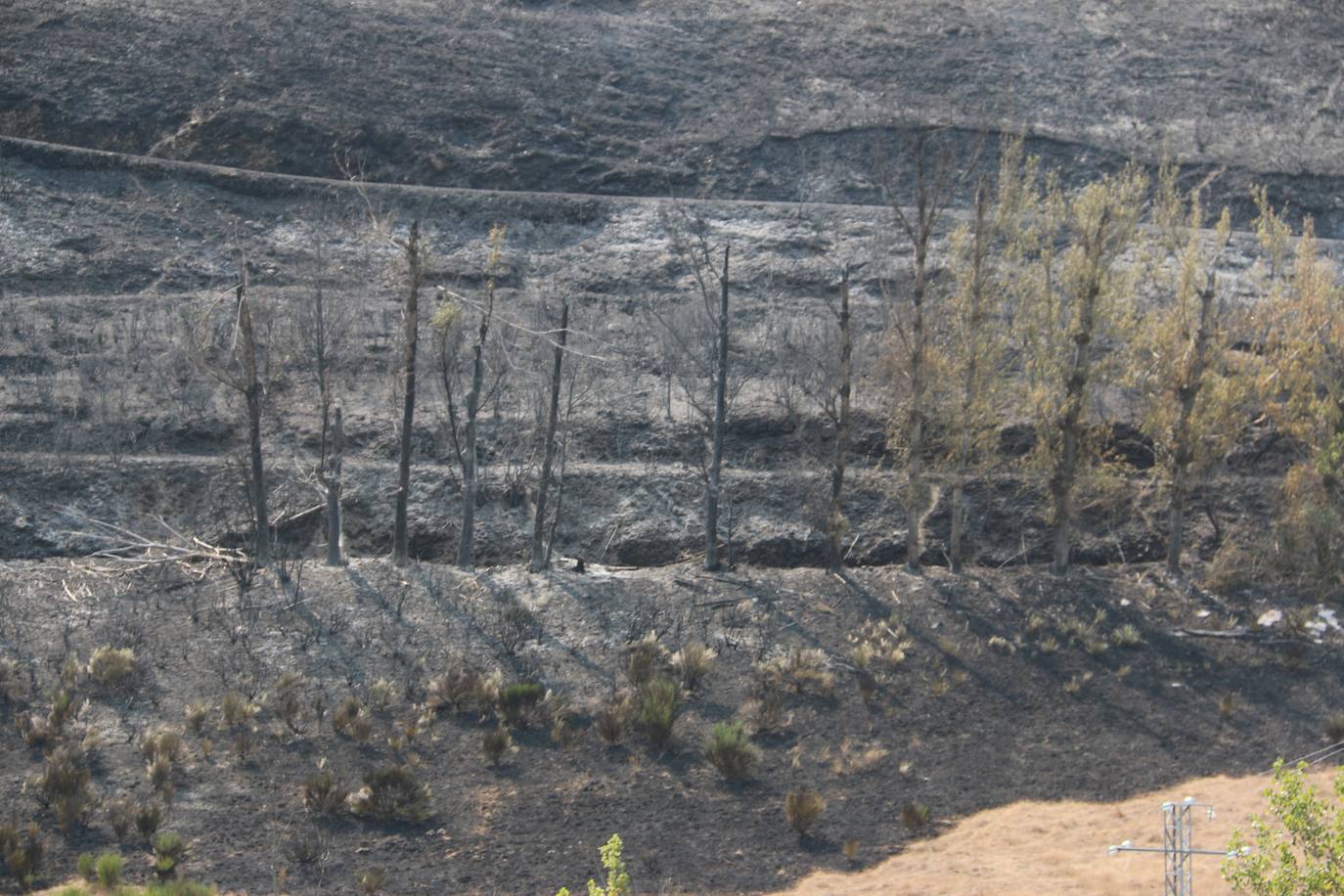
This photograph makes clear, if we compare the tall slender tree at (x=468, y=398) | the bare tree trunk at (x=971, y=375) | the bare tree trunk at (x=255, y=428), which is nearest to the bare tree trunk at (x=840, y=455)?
the bare tree trunk at (x=971, y=375)

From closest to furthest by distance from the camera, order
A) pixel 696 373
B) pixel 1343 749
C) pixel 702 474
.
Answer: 1. pixel 1343 749
2. pixel 702 474
3. pixel 696 373

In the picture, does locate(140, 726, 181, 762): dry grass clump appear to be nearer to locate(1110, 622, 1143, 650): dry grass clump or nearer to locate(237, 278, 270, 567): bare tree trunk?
locate(237, 278, 270, 567): bare tree trunk

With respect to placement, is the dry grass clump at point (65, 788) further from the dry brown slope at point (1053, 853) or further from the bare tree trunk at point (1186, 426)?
the bare tree trunk at point (1186, 426)

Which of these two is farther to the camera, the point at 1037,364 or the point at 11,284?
the point at 11,284

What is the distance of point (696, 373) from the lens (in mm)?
28953

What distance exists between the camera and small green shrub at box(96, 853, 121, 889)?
1330 centimetres

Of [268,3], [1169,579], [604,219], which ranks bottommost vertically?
[1169,579]

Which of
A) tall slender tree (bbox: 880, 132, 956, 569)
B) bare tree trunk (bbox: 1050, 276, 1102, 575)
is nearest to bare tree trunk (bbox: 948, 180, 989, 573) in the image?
tall slender tree (bbox: 880, 132, 956, 569)

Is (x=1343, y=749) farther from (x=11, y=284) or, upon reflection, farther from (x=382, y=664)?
(x=11, y=284)

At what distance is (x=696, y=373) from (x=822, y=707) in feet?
37.2

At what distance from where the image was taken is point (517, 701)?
17.8 meters

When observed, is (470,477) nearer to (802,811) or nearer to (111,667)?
(111,667)

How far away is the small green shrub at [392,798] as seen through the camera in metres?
15.3

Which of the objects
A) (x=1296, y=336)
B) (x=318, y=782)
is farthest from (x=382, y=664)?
(x=1296, y=336)
